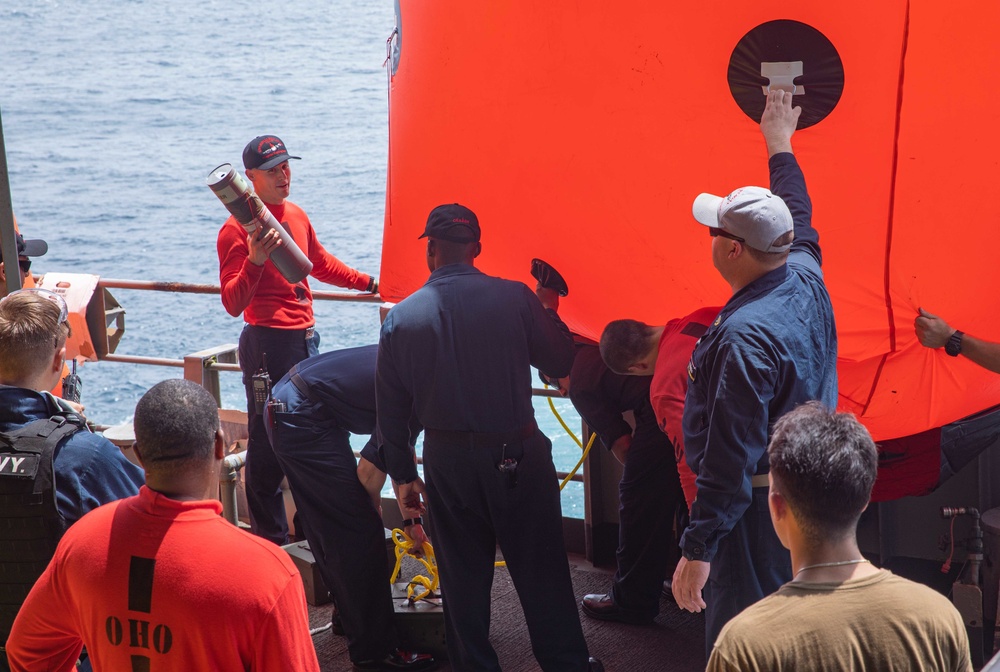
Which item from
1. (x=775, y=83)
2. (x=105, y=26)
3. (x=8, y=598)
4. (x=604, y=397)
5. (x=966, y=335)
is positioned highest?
(x=105, y=26)

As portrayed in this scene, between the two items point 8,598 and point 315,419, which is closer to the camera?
point 8,598

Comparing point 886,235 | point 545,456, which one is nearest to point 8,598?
point 545,456

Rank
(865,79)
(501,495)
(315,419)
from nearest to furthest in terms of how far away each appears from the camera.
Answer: (865,79), (501,495), (315,419)

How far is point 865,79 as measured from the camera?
259 centimetres

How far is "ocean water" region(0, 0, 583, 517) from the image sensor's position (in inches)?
811

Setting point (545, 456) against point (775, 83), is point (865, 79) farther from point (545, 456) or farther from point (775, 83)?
point (545, 456)

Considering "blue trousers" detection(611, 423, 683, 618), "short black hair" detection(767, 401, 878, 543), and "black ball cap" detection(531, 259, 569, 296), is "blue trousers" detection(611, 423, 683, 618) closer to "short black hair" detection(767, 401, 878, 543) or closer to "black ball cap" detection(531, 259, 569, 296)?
"black ball cap" detection(531, 259, 569, 296)

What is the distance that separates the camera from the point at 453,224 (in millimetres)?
3189

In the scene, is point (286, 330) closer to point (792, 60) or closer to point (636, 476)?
point (636, 476)

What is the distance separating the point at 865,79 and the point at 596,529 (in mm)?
2375

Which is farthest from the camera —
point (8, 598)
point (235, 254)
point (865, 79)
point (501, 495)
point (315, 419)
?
point (235, 254)

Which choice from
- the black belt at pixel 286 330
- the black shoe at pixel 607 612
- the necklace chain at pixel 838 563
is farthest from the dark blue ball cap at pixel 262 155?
the necklace chain at pixel 838 563

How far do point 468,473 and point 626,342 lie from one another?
640mm

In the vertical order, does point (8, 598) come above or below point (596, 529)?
above
